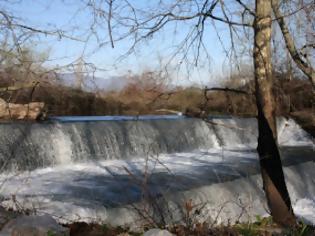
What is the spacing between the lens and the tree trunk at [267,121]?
6.37 m

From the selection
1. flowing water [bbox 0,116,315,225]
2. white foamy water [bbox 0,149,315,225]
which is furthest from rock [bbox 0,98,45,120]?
white foamy water [bbox 0,149,315,225]

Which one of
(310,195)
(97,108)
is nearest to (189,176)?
(310,195)

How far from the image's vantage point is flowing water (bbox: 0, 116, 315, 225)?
769cm

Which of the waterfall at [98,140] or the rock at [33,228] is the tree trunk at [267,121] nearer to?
the waterfall at [98,140]

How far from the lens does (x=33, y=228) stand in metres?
3.34

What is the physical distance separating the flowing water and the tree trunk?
444 mm

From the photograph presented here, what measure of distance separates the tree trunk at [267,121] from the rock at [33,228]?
363cm

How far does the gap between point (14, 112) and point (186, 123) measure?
5.32 m

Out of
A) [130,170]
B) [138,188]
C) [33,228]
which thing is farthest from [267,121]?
[130,170]

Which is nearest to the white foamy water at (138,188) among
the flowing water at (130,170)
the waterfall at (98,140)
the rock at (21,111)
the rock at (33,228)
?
Answer: the flowing water at (130,170)

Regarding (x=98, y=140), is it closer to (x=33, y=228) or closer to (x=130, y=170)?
(x=130, y=170)

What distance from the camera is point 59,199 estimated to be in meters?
7.93

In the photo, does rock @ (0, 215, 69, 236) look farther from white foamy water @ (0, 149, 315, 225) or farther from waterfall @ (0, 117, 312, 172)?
waterfall @ (0, 117, 312, 172)

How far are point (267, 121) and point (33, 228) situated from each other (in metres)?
4.09
